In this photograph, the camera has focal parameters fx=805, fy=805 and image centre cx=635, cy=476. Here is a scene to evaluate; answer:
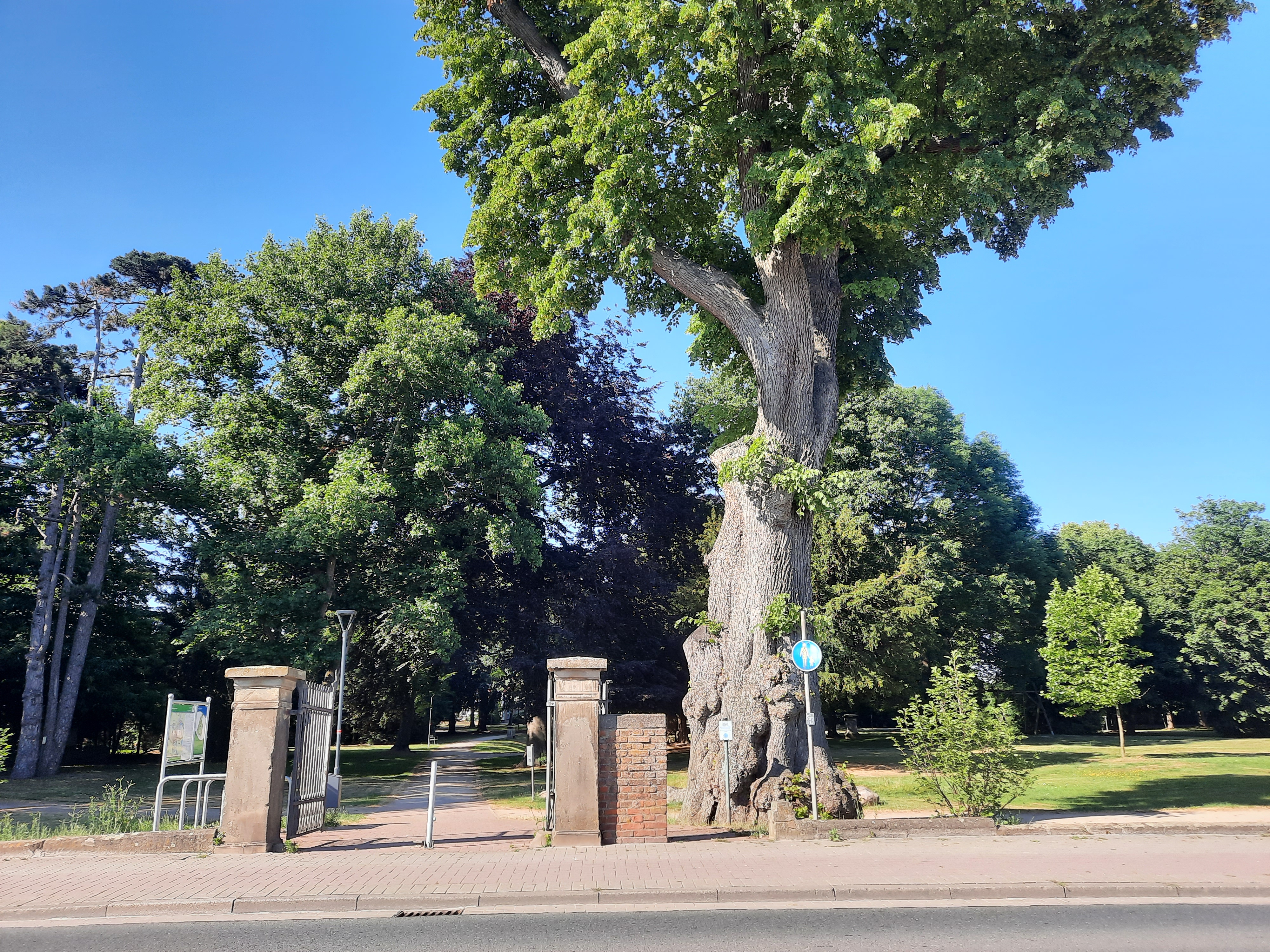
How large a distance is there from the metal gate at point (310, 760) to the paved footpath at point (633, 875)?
1.35 m

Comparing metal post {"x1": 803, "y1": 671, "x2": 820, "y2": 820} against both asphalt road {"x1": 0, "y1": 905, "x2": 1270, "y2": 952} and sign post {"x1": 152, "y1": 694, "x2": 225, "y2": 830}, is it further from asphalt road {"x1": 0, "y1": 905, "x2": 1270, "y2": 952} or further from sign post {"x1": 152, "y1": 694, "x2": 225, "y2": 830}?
sign post {"x1": 152, "y1": 694, "x2": 225, "y2": 830}

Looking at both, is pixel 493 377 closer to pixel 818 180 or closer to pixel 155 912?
pixel 818 180

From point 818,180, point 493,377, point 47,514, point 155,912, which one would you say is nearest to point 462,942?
point 155,912

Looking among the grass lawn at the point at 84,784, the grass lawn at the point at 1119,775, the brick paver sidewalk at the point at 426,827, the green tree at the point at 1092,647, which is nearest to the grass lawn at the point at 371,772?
the brick paver sidewalk at the point at 426,827

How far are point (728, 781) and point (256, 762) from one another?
6499 mm

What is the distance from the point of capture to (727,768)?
1206 cm

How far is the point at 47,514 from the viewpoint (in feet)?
95.4

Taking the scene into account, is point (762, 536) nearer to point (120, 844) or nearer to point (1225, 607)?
point (120, 844)

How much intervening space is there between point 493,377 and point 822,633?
12.0 m

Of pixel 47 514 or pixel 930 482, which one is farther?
pixel 930 482

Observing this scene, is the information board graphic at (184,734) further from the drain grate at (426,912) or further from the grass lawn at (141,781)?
the grass lawn at (141,781)

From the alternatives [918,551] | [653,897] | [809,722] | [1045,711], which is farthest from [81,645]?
[1045,711]

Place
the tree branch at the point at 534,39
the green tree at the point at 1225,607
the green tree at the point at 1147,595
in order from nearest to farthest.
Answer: the tree branch at the point at 534,39 → the green tree at the point at 1225,607 → the green tree at the point at 1147,595

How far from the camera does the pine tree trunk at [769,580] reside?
12148mm
